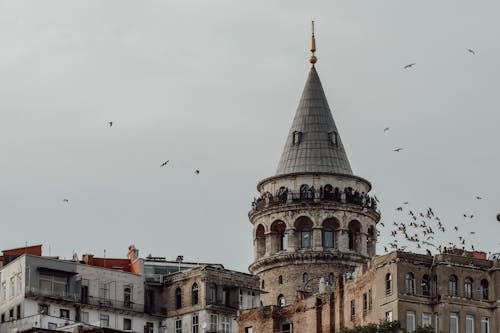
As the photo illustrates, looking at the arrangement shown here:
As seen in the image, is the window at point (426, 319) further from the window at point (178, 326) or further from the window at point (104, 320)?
the window at point (104, 320)

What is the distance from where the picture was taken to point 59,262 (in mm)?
162250

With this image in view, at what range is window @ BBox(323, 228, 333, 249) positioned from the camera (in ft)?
598

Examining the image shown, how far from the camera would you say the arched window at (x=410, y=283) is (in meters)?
149

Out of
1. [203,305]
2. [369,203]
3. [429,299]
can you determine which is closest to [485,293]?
[429,299]

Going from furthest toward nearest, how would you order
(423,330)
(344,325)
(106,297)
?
(106,297) → (344,325) → (423,330)

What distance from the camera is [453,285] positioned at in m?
150

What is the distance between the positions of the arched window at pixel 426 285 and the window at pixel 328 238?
32576 mm

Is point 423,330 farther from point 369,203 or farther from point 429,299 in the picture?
point 369,203

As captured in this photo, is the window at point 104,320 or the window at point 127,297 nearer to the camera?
the window at point 104,320

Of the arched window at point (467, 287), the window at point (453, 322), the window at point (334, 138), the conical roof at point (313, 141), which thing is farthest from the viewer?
the window at point (334, 138)

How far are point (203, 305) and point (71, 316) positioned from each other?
957 cm

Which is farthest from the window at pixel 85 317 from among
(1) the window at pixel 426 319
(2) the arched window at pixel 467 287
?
(2) the arched window at pixel 467 287

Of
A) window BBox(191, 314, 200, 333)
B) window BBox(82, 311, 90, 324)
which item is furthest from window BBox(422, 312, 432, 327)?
window BBox(82, 311, 90, 324)

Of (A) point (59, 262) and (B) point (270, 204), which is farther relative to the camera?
(B) point (270, 204)
